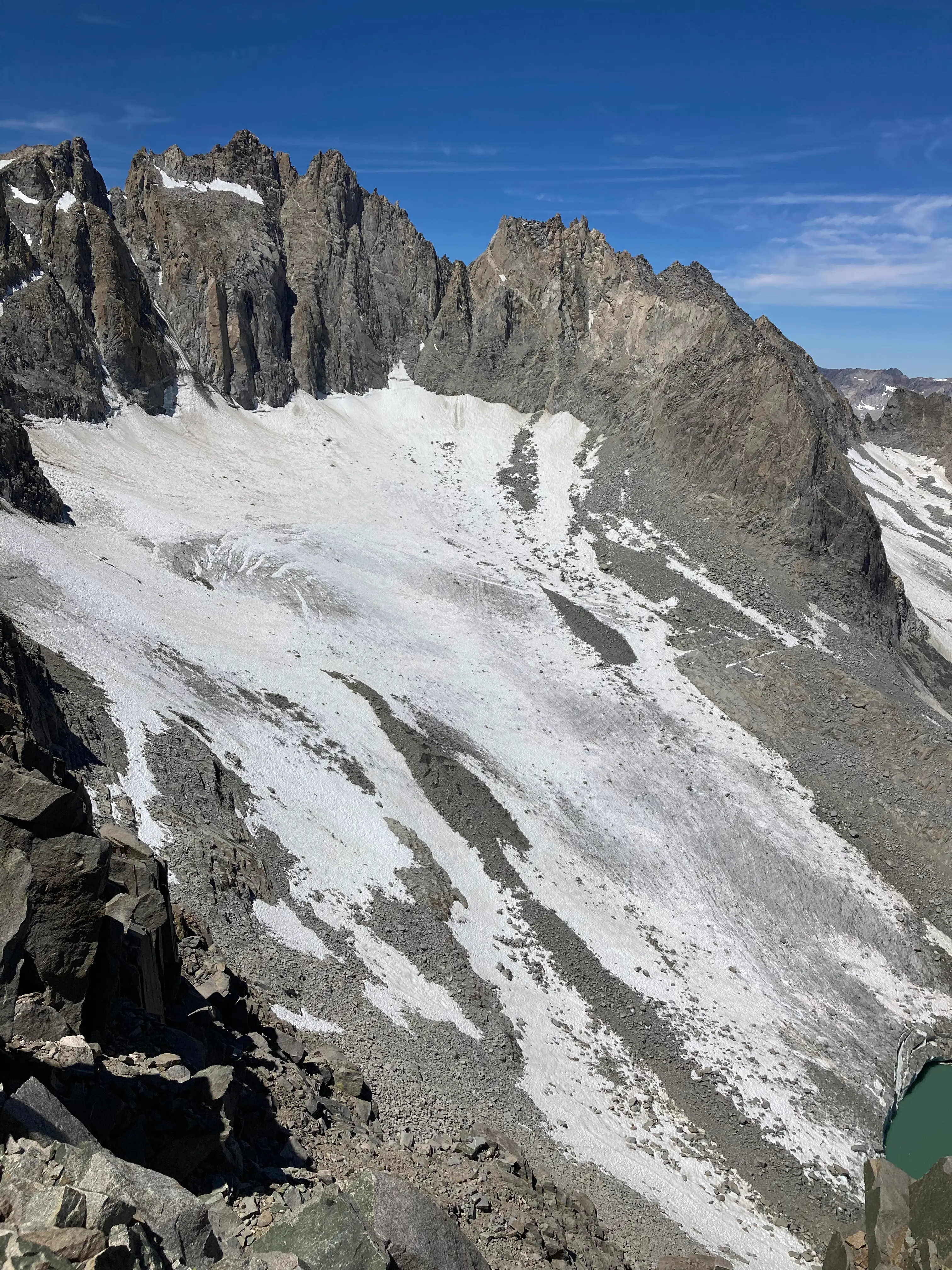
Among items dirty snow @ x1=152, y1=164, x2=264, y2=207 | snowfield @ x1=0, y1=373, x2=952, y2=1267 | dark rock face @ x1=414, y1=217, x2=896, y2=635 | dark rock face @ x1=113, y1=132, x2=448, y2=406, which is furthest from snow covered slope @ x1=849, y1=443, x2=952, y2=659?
dirty snow @ x1=152, y1=164, x2=264, y2=207

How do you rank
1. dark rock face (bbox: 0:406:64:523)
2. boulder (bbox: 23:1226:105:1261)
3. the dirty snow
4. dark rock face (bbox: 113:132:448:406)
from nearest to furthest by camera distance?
boulder (bbox: 23:1226:105:1261)
dark rock face (bbox: 0:406:64:523)
dark rock face (bbox: 113:132:448:406)
the dirty snow

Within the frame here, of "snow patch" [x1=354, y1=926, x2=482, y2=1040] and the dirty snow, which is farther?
the dirty snow

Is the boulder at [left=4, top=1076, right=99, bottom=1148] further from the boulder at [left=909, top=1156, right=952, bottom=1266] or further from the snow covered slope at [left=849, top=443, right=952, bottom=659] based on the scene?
the snow covered slope at [left=849, top=443, right=952, bottom=659]

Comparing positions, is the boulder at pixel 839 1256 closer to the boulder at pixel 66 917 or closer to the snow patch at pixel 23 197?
the boulder at pixel 66 917

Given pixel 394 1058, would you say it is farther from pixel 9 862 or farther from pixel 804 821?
pixel 804 821

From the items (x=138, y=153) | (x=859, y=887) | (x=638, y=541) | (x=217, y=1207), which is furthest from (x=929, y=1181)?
(x=138, y=153)
